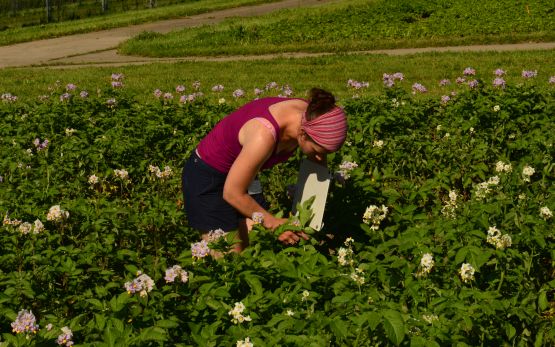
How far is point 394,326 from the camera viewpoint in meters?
2.58

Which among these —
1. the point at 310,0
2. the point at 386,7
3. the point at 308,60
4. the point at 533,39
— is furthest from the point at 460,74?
the point at 310,0

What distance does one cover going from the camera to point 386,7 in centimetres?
1927

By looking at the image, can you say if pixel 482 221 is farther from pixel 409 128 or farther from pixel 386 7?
pixel 386 7

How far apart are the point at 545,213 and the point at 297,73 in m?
9.55

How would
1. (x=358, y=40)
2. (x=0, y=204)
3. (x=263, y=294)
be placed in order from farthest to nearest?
(x=358, y=40) < (x=0, y=204) < (x=263, y=294)

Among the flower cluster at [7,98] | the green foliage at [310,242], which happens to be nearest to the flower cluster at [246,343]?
the green foliage at [310,242]

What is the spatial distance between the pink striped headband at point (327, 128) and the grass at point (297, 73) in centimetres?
670

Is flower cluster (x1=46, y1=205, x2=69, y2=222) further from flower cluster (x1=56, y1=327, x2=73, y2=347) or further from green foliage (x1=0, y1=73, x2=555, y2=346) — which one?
flower cluster (x1=56, y1=327, x2=73, y2=347)

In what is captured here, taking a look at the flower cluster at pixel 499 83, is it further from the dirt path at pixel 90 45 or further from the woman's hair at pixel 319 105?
the dirt path at pixel 90 45

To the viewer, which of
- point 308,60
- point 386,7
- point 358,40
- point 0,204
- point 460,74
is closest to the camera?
point 0,204

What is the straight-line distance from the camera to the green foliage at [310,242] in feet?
9.66

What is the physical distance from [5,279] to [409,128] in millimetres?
4066

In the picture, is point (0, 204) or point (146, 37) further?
point (146, 37)

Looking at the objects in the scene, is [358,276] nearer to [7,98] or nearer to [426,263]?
[426,263]
